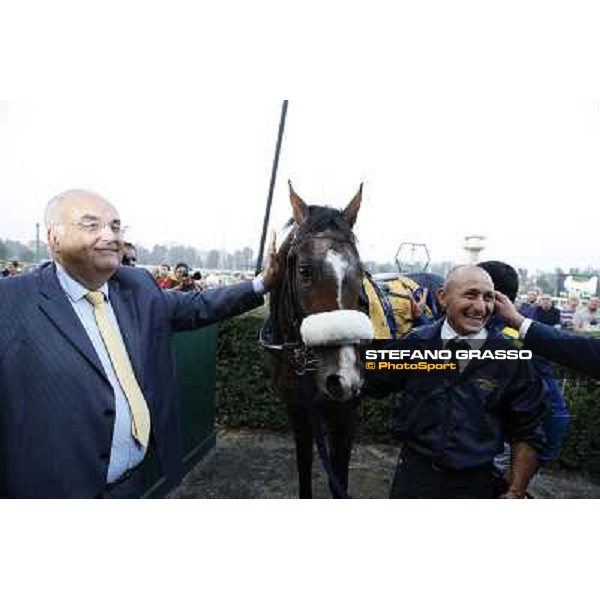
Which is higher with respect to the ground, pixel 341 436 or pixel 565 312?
pixel 565 312

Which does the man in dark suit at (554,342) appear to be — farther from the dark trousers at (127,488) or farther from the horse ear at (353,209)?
the dark trousers at (127,488)

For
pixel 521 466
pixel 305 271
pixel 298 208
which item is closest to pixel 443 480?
pixel 521 466

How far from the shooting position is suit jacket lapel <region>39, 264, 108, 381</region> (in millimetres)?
1286

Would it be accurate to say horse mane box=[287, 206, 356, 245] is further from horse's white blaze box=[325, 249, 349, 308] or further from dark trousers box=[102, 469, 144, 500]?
dark trousers box=[102, 469, 144, 500]

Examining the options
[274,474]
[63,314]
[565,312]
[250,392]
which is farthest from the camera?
[250,392]

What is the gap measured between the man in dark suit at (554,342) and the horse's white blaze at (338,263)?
48 centimetres

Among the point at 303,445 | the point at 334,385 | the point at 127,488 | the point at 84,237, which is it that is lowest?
the point at 303,445

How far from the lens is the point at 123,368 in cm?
140

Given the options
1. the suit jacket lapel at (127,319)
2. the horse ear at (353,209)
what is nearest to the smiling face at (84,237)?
the suit jacket lapel at (127,319)

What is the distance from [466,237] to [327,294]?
502mm

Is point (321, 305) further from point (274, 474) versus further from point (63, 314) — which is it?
point (274, 474)

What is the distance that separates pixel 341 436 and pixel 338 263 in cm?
96

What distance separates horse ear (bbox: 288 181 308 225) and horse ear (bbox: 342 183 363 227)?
0.15 m

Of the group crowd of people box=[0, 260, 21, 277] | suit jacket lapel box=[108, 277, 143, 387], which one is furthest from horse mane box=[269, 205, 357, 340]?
crowd of people box=[0, 260, 21, 277]
